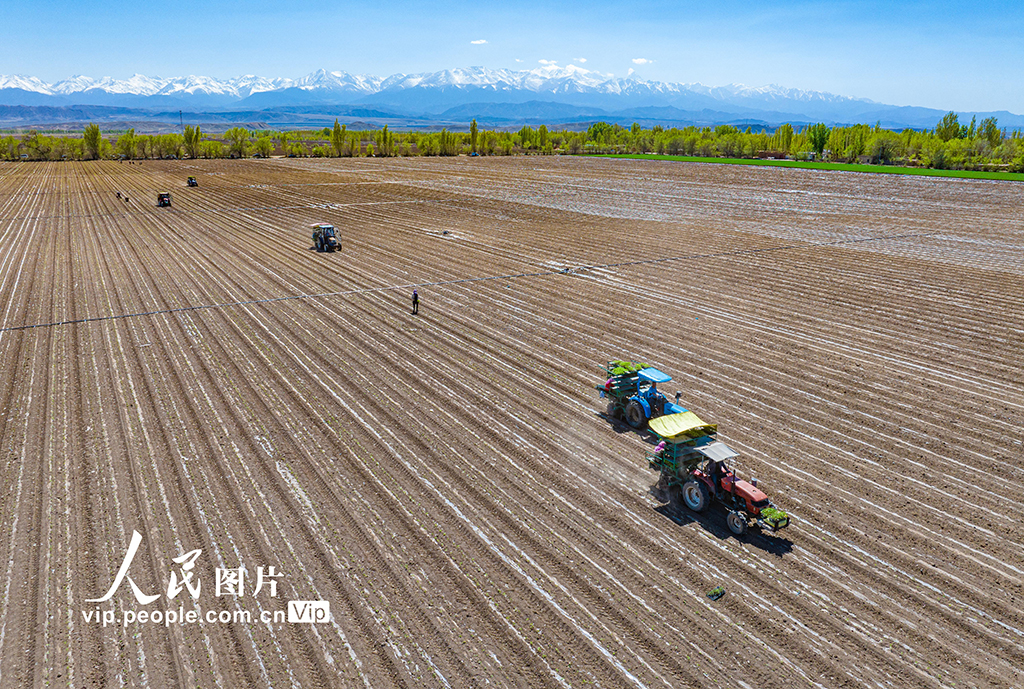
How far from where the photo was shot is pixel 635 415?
1436 cm

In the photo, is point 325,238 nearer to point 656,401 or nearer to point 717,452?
point 656,401

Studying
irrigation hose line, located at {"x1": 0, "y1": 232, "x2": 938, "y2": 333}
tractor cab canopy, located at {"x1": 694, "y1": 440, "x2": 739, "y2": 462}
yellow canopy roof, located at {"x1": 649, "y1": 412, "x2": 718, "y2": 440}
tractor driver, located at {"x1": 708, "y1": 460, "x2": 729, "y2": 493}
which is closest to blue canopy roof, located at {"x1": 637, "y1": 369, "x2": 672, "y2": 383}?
yellow canopy roof, located at {"x1": 649, "y1": 412, "x2": 718, "y2": 440}

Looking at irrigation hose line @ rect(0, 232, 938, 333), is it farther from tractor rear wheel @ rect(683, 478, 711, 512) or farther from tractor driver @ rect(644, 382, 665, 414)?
tractor rear wheel @ rect(683, 478, 711, 512)

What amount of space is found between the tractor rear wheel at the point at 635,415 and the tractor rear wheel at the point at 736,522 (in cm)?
377

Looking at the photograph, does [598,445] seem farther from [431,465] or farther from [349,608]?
[349,608]

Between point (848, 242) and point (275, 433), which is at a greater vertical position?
point (848, 242)

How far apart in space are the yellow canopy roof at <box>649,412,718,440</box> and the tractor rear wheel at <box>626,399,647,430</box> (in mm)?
2253

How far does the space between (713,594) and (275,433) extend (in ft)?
34.3

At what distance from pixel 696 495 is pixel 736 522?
2.85ft

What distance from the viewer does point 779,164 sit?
363 feet

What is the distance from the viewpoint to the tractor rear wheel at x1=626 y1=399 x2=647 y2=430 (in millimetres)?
14219

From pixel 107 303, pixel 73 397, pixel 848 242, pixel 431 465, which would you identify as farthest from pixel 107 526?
pixel 848 242

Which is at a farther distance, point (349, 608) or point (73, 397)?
point (73, 397)

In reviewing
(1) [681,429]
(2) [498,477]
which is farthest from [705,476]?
(2) [498,477]
